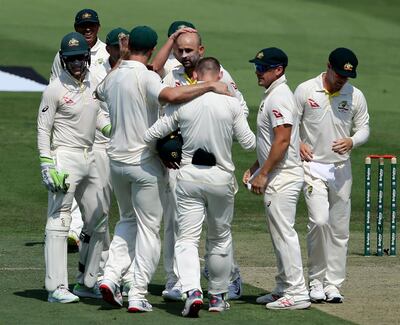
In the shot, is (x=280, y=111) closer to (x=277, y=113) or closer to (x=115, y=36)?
(x=277, y=113)

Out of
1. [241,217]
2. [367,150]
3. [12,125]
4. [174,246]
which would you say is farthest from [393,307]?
[12,125]

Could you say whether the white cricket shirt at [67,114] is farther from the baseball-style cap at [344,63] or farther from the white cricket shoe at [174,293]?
the baseball-style cap at [344,63]

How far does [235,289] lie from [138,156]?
1.66m

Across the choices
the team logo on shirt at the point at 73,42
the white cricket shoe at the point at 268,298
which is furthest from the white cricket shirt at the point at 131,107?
the white cricket shoe at the point at 268,298

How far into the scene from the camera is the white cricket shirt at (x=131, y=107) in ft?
36.5

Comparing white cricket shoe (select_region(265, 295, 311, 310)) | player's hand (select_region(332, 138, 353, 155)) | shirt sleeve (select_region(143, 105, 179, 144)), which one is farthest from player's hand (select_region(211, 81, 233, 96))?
white cricket shoe (select_region(265, 295, 311, 310))

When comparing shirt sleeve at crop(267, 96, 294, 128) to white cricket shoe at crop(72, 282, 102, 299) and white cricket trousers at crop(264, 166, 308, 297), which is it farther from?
white cricket shoe at crop(72, 282, 102, 299)

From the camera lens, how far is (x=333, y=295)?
11828 millimetres

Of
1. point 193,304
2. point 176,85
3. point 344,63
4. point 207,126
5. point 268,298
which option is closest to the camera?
point 193,304

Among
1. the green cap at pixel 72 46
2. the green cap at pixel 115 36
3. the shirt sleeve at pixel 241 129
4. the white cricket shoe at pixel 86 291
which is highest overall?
the green cap at pixel 115 36

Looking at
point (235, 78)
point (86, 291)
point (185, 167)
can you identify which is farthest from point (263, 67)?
point (235, 78)

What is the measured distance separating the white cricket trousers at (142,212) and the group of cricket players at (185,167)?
1cm

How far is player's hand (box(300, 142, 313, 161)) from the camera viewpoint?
39.7ft

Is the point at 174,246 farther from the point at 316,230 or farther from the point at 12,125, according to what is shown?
the point at 12,125
